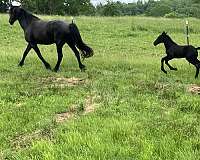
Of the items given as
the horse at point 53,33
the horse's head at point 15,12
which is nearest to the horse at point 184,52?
the horse at point 53,33

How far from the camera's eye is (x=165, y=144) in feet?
22.4

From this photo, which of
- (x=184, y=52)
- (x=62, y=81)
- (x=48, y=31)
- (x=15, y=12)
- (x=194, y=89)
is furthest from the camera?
(x=15, y=12)

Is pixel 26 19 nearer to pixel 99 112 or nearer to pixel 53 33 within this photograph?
pixel 53 33

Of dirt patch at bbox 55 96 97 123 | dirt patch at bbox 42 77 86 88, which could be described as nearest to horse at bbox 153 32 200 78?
dirt patch at bbox 42 77 86 88

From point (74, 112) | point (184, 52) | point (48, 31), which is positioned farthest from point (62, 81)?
point (184, 52)

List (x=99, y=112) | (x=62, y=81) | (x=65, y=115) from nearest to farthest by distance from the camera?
(x=99, y=112) < (x=65, y=115) < (x=62, y=81)

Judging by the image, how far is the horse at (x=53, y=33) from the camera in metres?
14.6

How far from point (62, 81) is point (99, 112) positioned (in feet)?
13.3

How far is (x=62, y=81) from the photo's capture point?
12.9m

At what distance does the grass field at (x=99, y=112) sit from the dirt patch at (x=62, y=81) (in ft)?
0.10

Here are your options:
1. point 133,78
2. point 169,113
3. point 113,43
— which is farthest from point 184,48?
point 113,43

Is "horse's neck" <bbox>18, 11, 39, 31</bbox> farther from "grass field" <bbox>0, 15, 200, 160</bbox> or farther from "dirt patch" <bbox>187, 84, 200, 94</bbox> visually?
"dirt patch" <bbox>187, 84, 200, 94</bbox>

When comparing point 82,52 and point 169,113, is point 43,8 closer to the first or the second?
point 82,52

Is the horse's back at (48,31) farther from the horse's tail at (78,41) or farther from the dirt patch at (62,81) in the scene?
the dirt patch at (62,81)
